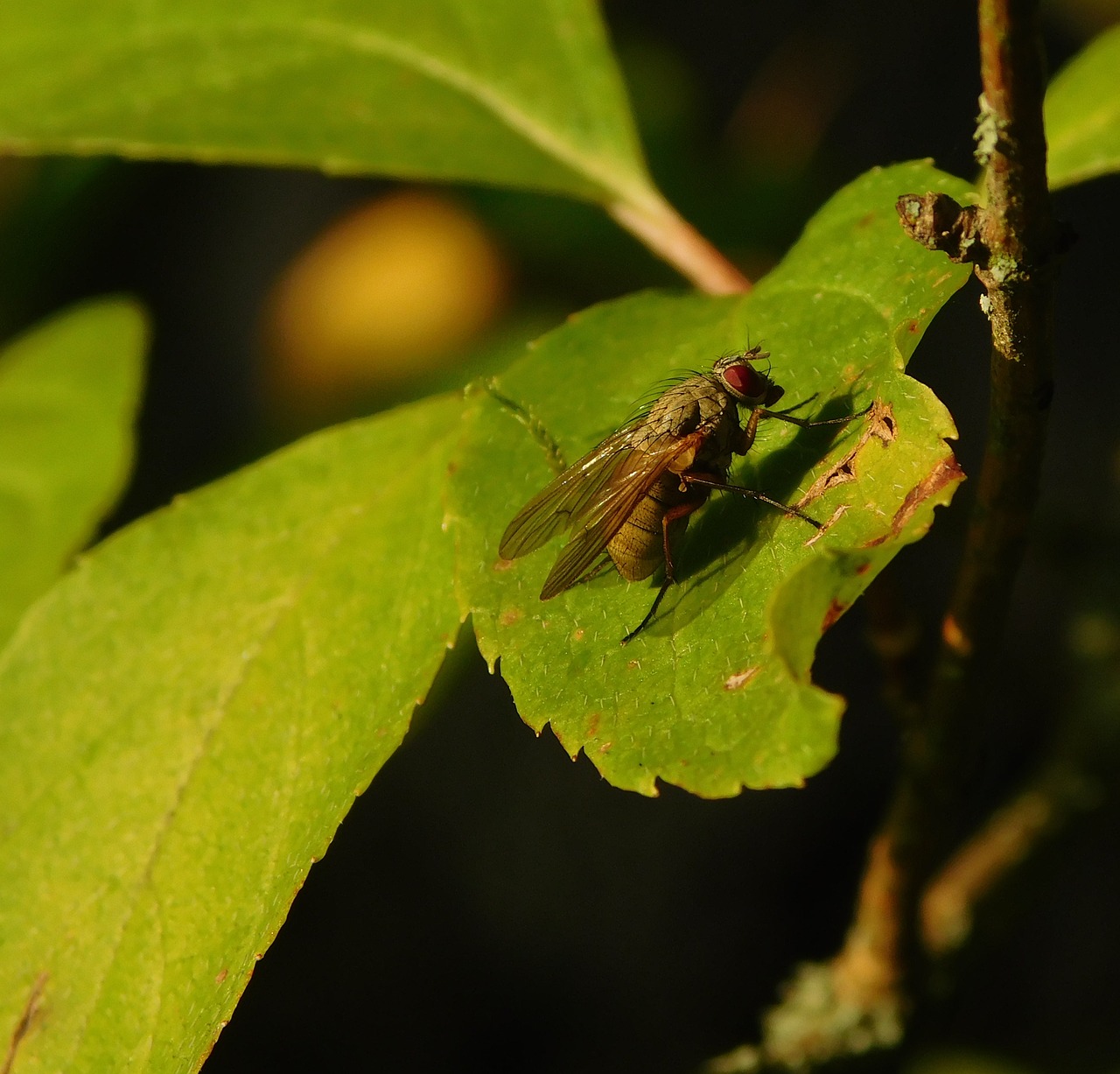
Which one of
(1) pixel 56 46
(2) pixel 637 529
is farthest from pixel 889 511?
(1) pixel 56 46

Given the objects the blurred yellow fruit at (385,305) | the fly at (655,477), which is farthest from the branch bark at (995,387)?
the blurred yellow fruit at (385,305)

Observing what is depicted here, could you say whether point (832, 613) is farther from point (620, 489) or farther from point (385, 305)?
point (385, 305)

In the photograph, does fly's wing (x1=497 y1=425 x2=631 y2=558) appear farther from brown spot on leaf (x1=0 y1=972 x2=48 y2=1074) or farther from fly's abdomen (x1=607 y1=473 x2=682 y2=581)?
brown spot on leaf (x1=0 y1=972 x2=48 y2=1074)

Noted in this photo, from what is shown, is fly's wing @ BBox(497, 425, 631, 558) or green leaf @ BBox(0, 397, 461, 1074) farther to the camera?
fly's wing @ BBox(497, 425, 631, 558)

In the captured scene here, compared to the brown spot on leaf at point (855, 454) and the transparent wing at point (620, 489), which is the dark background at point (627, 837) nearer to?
the transparent wing at point (620, 489)

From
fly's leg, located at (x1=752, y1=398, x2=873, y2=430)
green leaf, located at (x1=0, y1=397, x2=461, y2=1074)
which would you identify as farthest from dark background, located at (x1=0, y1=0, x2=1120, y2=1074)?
fly's leg, located at (x1=752, y1=398, x2=873, y2=430)

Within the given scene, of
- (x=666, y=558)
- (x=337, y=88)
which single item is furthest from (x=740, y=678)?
(x=337, y=88)
